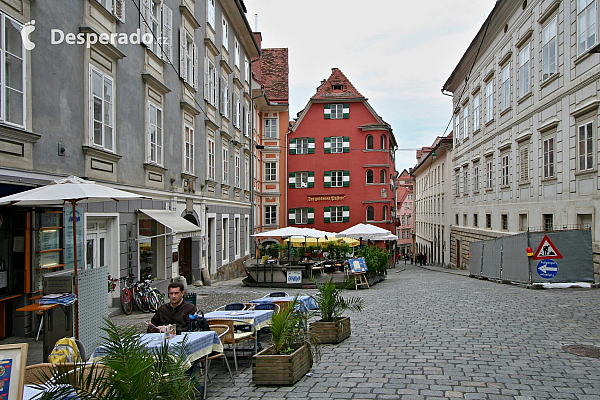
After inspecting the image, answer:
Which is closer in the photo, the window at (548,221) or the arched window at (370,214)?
the window at (548,221)

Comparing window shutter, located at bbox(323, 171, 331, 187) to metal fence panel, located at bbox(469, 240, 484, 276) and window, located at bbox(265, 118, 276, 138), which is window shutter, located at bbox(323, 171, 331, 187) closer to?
window, located at bbox(265, 118, 276, 138)

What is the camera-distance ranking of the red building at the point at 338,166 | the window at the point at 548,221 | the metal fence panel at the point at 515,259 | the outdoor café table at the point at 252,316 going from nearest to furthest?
the outdoor café table at the point at 252,316 → the metal fence panel at the point at 515,259 → the window at the point at 548,221 → the red building at the point at 338,166

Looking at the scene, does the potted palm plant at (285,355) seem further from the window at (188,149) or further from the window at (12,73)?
the window at (188,149)

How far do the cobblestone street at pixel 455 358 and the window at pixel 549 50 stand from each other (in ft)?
33.5

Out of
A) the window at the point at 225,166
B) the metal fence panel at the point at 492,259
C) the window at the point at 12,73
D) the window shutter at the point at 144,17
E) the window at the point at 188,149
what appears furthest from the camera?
the window at the point at 225,166

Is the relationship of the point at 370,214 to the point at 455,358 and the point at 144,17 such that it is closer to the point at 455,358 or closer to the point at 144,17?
the point at 144,17

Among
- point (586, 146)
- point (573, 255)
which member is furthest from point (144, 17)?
point (573, 255)

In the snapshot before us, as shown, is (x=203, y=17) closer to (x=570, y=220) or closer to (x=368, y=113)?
(x=570, y=220)

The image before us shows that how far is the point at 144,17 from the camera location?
15.5m

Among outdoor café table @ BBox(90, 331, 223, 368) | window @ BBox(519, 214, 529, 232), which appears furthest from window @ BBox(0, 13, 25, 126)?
window @ BBox(519, 214, 529, 232)

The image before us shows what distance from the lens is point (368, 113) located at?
47375mm

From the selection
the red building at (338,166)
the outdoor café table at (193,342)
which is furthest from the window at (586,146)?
the red building at (338,166)

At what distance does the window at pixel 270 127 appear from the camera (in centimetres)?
4322

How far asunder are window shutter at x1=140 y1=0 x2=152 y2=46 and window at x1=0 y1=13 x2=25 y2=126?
6.16 meters
